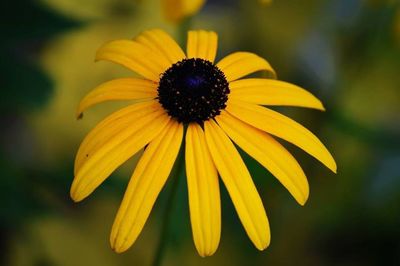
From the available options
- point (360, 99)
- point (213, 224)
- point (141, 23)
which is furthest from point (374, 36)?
point (213, 224)

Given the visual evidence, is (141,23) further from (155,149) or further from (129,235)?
(129,235)

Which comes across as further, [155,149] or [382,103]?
[382,103]

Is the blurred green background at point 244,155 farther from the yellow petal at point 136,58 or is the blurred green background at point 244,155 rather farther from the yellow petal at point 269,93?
the yellow petal at point 269,93

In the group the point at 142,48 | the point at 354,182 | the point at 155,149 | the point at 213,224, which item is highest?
the point at 142,48

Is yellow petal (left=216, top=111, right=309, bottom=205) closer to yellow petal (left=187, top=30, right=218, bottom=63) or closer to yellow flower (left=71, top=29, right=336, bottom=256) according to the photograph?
yellow flower (left=71, top=29, right=336, bottom=256)

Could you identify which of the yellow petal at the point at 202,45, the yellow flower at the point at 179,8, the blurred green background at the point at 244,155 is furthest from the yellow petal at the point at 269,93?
the blurred green background at the point at 244,155

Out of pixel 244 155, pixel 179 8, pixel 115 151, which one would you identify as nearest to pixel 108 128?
pixel 115 151

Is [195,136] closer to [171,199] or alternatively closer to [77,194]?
[171,199]
